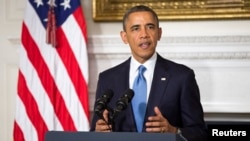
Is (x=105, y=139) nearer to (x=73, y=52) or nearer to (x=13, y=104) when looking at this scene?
(x=73, y=52)

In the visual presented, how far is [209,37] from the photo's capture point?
2.63 meters

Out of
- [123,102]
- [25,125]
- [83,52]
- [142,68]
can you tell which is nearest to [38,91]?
[25,125]

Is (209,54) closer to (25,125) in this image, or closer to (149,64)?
(149,64)

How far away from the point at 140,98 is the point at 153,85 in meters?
0.08

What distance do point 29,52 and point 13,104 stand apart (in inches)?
17.4

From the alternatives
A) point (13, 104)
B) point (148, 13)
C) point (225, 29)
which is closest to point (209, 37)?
point (225, 29)

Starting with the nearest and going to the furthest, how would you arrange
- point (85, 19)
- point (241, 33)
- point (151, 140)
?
point (151, 140) → point (241, 33) → point (85, 19)

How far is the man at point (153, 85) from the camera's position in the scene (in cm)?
170

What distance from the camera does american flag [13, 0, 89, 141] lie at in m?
2.63

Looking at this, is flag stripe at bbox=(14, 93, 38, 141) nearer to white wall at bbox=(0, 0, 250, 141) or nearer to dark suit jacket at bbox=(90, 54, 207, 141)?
white wall at bbox=(0, 0, 250, 141)

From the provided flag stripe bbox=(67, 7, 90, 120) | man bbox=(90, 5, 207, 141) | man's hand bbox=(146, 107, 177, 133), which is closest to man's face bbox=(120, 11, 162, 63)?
man bbox=(90, 5, 207, 141)

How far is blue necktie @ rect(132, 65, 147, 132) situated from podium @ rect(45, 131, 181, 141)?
1.85 feet

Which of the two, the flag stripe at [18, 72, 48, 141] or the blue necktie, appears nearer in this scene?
the blue necktie

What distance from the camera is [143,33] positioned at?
5.75ft
